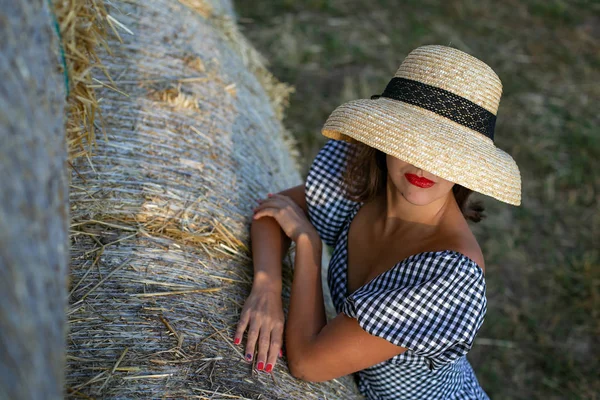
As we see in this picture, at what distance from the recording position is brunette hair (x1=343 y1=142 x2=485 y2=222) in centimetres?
256

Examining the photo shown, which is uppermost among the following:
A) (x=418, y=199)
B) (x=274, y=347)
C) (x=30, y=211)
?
(x=30, y=211)

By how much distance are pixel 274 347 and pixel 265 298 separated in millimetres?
202

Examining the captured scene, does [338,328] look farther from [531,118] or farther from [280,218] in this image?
[531,118]

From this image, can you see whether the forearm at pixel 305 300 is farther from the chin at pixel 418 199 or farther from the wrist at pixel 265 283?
the chin at pixel 418 199

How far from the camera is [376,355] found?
2197 millimetres

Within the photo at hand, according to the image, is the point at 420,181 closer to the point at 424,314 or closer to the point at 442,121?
the point at 442,121

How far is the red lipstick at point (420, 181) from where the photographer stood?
7.38ft

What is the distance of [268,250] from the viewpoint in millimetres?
2588

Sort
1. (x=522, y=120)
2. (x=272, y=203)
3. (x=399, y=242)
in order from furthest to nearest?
(x=522, y=120) → (x=272, y=203) → (x=399, y=242)

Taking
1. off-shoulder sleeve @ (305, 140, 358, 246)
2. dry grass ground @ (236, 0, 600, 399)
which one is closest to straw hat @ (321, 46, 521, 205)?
off-shoulder sleeve @ (305, 140, 358, 246)

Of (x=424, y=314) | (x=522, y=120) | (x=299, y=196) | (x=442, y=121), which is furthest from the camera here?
(x=522, y=120)

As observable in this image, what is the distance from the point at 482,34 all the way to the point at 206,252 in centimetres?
536

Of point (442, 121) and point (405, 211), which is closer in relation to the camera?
point (442, 121)

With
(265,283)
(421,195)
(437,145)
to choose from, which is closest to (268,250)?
(265,283)
